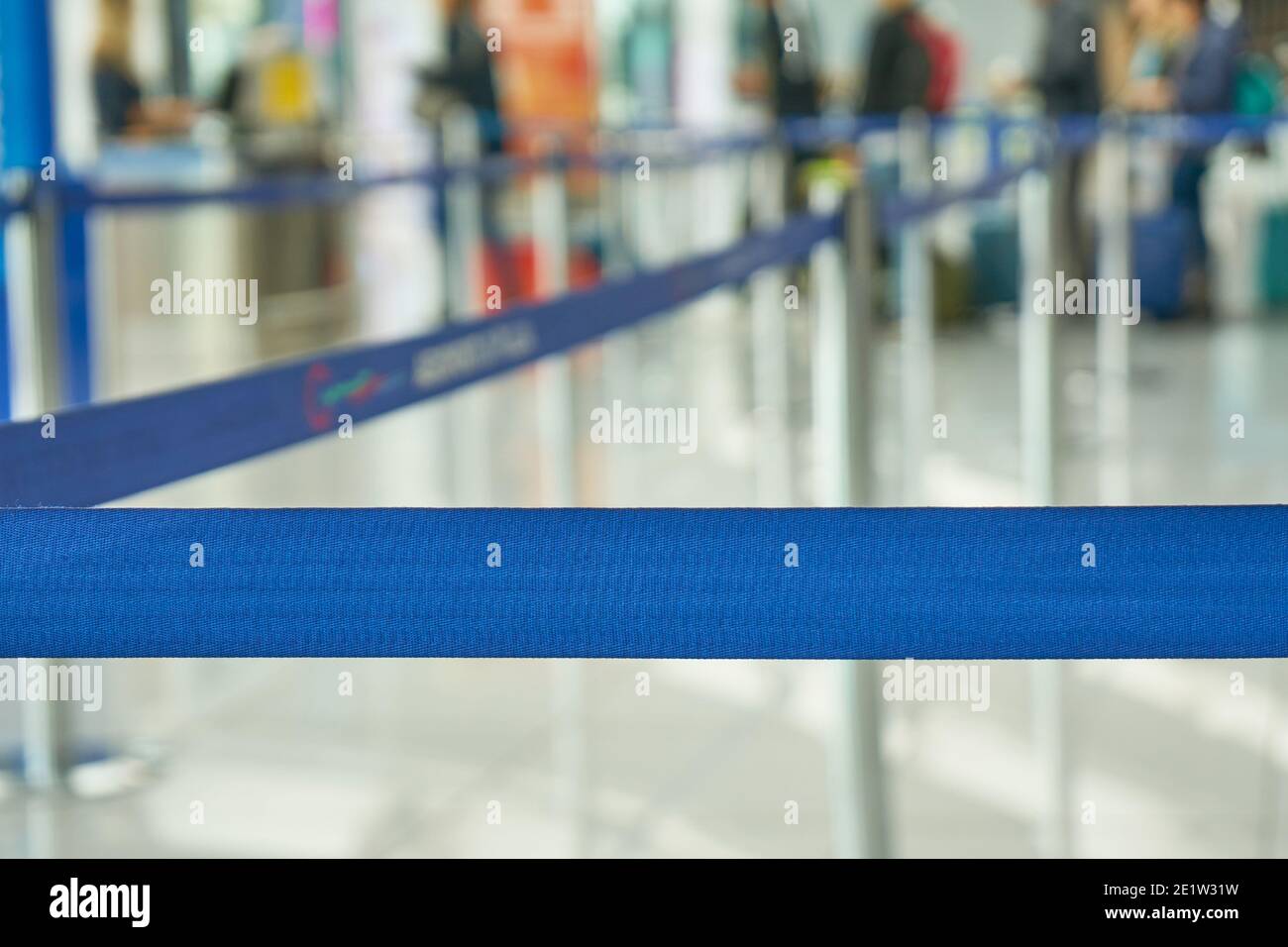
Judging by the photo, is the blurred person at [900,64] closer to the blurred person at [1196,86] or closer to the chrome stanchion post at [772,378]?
the blurred person at [1196,86]

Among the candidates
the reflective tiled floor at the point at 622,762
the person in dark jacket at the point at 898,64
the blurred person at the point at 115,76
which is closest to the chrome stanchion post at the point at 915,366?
the reflective tiled floor at the point at 622,762

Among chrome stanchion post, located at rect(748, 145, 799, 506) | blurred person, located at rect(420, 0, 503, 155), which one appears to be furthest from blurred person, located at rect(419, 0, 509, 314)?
chrome stanchion post, located at rect(748, 145, 799, 506)

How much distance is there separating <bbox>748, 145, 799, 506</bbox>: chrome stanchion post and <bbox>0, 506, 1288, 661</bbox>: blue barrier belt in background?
12.7 ft

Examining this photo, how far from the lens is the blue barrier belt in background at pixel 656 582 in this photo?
128 centimetres

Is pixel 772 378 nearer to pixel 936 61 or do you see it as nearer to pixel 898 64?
pixel 898 64

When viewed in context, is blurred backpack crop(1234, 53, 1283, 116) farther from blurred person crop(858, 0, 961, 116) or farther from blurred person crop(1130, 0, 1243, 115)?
blurred person crop(858, 0, 961, 116)

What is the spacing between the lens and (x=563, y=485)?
4855mm

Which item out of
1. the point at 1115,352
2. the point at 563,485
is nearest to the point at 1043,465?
the point at 563,485

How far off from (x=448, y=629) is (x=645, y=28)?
14.3m

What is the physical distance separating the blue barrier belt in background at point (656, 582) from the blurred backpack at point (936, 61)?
9652 mm

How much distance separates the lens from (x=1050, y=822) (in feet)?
10.2

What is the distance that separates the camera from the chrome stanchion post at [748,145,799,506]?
5.97 metres
